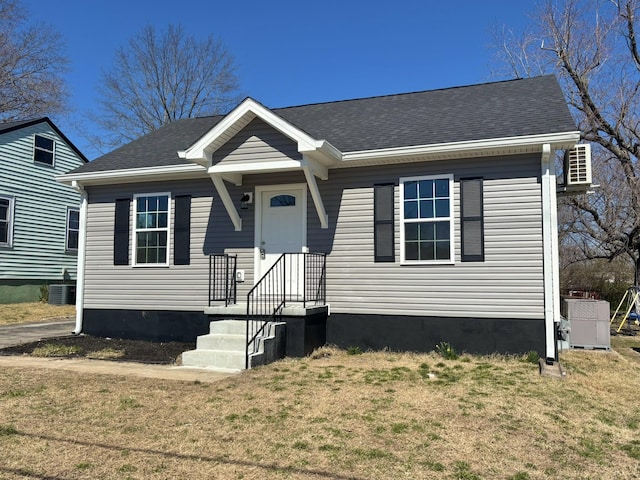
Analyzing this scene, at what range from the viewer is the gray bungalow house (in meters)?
7.75

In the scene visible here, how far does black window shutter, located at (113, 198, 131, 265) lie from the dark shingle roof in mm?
770

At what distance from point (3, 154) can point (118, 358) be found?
11.3m

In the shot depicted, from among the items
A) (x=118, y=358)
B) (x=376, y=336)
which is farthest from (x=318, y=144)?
(x=118, y=358)

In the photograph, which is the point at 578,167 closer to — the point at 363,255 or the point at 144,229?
the point at 363,255

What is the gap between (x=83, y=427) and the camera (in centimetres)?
448

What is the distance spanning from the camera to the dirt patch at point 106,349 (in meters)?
8.13

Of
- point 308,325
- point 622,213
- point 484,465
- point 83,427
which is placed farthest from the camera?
point 622,213

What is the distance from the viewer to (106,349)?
8.77 metres

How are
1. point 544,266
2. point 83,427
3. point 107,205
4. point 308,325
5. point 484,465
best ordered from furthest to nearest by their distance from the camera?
point 107,205
point 308,325
point 544,266
point 83,427
point 484,465

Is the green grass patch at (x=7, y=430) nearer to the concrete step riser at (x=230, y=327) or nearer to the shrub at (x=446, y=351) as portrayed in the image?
the concrete step riser at (x=230, y=327)

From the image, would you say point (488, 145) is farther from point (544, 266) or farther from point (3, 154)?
point (3, 154)

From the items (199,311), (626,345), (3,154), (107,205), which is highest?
(3,154)

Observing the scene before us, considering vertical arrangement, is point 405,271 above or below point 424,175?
below

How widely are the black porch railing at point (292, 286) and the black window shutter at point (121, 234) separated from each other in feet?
9.52
